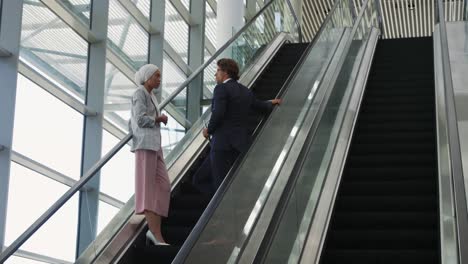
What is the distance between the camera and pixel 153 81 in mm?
6465

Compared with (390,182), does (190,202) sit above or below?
below

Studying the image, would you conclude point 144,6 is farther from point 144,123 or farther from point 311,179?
point 311,179

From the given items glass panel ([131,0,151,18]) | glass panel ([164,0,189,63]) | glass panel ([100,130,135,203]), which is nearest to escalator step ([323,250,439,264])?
glass panel ([100,130,135,203])

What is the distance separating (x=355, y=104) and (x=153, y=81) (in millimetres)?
3285

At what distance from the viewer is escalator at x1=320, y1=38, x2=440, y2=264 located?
5.79 m

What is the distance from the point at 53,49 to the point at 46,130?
A: 1.22 m

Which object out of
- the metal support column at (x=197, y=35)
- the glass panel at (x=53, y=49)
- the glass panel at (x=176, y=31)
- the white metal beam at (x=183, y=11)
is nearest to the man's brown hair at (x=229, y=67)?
the glass panel at (x=53, y=49)

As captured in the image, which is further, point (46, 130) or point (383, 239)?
point (46, 130)

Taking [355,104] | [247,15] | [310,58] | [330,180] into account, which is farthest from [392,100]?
[247,15]

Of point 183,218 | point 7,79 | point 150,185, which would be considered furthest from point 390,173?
point 7,79

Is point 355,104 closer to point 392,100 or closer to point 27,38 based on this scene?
point 392,100

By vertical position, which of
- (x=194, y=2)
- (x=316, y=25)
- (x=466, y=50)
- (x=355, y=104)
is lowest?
(x=355, y=104)

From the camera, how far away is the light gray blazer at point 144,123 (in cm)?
630

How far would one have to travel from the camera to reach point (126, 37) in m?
13.3
